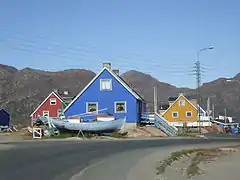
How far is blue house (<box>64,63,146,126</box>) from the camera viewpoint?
201ft

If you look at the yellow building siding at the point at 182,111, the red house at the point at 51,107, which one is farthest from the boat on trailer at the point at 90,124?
the yellow building siding at the point at 182,111

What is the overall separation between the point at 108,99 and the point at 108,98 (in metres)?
0.14

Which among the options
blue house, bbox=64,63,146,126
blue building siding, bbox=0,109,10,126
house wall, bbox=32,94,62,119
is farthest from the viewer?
blue building siding, bbox=0,109,10,126

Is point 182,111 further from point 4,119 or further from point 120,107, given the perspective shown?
point 120,107

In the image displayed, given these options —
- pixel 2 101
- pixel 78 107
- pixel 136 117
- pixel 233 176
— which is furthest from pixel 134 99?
pixel 2 101

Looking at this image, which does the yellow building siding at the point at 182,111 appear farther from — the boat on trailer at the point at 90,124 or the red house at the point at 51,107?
the boat on trailer at the point at 90,124

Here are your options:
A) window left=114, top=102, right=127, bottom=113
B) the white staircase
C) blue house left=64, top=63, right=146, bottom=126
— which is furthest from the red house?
the white staircase

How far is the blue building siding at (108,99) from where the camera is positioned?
61.1 metres

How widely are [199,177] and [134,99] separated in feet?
147

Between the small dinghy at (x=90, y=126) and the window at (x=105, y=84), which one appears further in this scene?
the window at (x=105, y=84)

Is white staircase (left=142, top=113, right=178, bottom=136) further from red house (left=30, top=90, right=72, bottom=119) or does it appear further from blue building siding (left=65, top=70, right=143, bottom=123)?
red house (left=30, top=90, right=72, bottom=119)

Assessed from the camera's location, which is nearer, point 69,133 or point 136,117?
point 69,133

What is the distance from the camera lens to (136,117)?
60.5 m

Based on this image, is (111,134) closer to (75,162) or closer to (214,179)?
(75,162)
